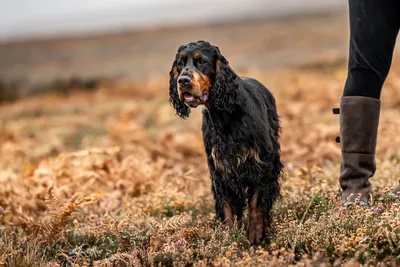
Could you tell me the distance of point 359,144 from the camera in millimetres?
4395

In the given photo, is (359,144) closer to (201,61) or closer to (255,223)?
(255,223)

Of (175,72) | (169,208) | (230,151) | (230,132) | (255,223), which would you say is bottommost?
(169,208)

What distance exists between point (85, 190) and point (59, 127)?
7767 mm

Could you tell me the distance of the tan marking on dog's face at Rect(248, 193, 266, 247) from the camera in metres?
3.98

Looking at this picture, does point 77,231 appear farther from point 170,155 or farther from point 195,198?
point 170,155

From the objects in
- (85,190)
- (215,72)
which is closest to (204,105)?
(215,72)

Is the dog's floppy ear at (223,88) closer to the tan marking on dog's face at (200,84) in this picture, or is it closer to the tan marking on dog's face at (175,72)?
the tan marking on dog's face at (200,84)

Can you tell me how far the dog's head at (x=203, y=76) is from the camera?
376 cm

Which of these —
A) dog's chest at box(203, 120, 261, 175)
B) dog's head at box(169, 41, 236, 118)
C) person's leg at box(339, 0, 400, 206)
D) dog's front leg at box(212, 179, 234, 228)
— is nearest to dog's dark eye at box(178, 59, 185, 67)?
dog's head at box(169, 41, 236, 118)

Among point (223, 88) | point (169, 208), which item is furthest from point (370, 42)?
point (169, 208)

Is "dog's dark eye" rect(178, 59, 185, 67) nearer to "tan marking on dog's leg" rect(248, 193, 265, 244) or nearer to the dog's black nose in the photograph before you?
the dog's black nose

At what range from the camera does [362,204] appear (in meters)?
4.12

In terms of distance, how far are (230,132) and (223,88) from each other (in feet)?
1.05

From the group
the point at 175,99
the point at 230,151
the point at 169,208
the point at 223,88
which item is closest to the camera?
the point at 223,88
